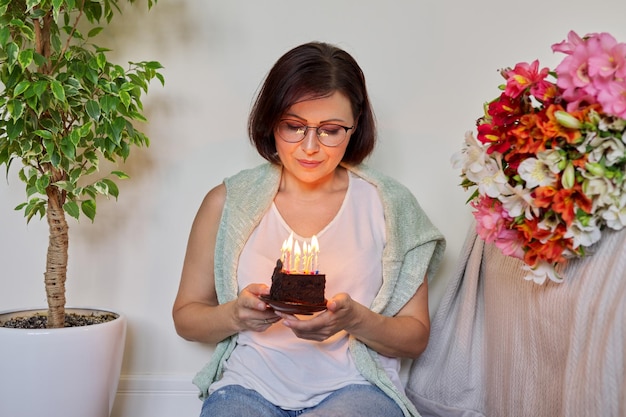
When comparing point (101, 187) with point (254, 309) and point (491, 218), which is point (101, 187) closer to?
point (254, 309)

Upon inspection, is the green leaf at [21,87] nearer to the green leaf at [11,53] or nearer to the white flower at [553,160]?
the green leaf at [11,53]

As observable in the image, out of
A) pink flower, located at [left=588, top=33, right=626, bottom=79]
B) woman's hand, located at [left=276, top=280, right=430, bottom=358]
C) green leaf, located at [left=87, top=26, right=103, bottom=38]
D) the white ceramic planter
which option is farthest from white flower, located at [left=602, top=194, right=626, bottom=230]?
green leaf, located at [left=87, top=26, right=103, bottom=38]

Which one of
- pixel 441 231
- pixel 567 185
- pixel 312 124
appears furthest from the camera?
pixel 441 231

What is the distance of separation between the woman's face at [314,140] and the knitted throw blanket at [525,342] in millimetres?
481

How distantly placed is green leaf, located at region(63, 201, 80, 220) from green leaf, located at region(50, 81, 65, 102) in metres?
0.28

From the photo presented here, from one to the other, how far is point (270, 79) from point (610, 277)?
90 centimetres

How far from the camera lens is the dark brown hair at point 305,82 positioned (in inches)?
70.2

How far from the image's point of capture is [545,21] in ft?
7.10

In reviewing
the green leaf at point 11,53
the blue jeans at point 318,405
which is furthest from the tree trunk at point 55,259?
the blue jeans at point 318,405

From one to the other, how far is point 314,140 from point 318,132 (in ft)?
0.08

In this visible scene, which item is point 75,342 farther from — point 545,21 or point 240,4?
point 545,21

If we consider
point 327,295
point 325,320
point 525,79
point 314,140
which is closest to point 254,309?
point 325,320

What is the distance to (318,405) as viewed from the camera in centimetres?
174

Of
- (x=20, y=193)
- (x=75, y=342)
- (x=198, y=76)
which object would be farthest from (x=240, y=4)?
(x=75, y=342)
